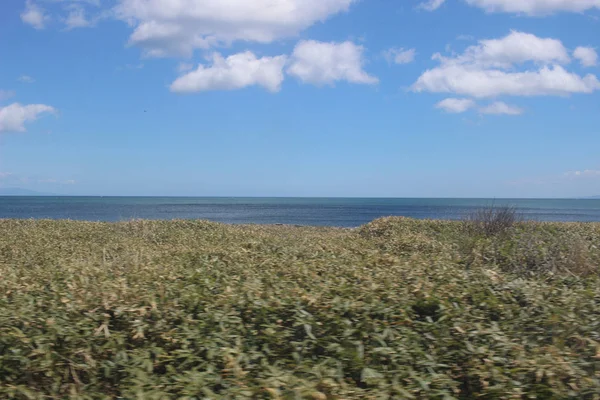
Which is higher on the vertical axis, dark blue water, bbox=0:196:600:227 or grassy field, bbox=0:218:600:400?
grassy field, bbox=0:218:600:400

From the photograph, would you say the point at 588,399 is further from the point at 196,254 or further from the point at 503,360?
the point at 196,254

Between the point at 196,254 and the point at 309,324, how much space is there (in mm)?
3422

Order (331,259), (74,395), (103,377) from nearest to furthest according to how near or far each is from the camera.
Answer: (74,395), (103,377), (331,259)

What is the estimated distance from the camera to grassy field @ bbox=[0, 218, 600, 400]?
3129 millimetres

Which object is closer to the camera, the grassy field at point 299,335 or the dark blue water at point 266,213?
the grassy field at point 299,335

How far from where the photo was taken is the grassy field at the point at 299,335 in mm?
3129

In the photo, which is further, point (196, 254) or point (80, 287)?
point (196, 254)

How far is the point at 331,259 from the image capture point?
6.10 metres

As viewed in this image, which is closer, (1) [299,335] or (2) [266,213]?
Answer: (1) [299,335]

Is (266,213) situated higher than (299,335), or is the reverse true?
(299,335)

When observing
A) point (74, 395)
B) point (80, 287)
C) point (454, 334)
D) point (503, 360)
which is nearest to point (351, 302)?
point (454, 334)

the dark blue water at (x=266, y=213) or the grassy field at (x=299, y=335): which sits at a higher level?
the grassy field at (x=299, y=335)

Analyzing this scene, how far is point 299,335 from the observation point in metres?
3.83

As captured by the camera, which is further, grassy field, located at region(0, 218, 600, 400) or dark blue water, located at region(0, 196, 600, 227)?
dark blue water, located at region(0, 196, 600, 227)
